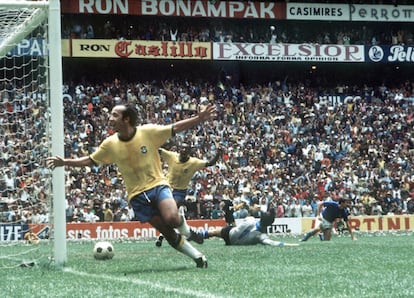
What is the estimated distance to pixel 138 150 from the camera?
1012cm

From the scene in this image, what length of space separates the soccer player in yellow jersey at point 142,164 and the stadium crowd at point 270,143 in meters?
16.6

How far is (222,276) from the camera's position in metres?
9.02

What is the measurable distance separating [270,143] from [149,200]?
25.0 m

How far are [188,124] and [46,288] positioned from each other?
2478 millimetres

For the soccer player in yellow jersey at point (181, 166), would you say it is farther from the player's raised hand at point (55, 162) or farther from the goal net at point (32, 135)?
the player's raised hand at point (55, 162)

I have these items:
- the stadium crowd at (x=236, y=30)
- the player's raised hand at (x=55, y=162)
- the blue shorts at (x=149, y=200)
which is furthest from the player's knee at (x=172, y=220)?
the stadium crowd at (x=236, y=30)

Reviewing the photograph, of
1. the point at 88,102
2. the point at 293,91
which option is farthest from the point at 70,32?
the point at 293,91

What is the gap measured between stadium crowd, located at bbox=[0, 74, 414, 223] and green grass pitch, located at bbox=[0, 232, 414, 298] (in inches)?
588

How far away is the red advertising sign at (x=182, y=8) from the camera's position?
38.0 m

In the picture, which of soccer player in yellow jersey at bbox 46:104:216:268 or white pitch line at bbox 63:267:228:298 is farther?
soccer player in yellow jersey at bbox 46:104:216:268

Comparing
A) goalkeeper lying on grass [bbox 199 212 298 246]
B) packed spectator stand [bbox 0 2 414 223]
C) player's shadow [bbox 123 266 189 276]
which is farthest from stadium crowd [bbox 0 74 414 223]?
player's shadow [bbox 123 266 189 276]

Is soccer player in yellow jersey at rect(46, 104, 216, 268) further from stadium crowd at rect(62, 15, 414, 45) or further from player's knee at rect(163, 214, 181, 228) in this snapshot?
stadium crowd at rect(62, 15, 414, 45)

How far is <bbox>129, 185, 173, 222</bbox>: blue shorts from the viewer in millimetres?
10195

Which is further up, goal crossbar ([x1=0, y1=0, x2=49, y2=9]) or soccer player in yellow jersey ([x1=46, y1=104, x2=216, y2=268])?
goal crossbar ([x1=0, y1=0, x2=49, y2=9])
